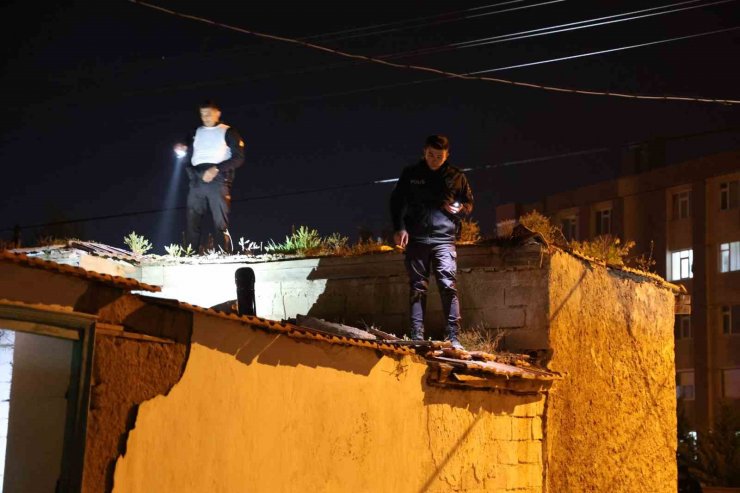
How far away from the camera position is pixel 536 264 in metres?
11.9

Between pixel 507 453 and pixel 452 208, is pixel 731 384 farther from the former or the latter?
pixel 452 208

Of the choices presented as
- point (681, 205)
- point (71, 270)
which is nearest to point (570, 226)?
point (681, 205)

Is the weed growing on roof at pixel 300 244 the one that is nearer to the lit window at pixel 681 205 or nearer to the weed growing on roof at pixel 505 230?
the weed growing on roof at pixel 505 230

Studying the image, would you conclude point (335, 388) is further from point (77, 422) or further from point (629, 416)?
point (629, 416)

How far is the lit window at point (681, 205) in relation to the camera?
137 feet

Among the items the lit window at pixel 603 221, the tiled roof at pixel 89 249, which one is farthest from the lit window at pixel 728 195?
the tiled roof at pixel 89 249

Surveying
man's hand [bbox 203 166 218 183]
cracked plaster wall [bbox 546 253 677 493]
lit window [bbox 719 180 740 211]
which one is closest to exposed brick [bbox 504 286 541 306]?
cracked plaster wall [bbox 546 253 677 493]

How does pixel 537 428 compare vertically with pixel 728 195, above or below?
below

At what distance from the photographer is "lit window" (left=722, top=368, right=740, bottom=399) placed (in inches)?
1518

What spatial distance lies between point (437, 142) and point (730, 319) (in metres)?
31.5

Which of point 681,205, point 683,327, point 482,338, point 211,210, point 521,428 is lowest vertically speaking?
point 521,428

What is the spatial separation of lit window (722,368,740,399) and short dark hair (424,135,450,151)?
30665 millimetres

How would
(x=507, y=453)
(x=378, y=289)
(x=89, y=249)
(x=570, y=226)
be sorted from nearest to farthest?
(x=507, y=453), (x=378, y=289), (x=89, y=249), (x=570, y=226)

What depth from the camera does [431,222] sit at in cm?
1107
